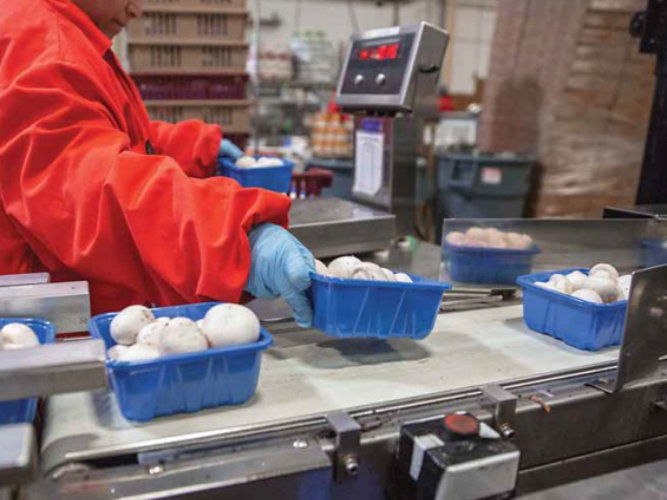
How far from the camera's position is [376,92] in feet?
6.33

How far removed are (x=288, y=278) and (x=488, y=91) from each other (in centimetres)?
345

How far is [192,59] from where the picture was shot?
364 centimetres

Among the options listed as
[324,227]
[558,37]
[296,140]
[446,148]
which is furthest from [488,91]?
[324,227]

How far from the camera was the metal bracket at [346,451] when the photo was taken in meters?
0.74

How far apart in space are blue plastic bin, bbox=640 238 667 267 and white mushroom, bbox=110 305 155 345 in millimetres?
1106

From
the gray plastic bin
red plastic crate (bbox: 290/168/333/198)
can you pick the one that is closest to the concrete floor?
red plastic crate (bbox: 290/168/333/198)

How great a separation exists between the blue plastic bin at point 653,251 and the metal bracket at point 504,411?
28.1 inches

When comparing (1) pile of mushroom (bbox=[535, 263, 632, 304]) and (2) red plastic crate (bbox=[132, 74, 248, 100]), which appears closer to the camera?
(1) pile of mushroom (bbox=[535, 263, 632, 304])

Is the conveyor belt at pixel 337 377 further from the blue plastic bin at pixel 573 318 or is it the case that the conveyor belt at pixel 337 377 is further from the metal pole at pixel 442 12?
the metal pole at pixel 442 12

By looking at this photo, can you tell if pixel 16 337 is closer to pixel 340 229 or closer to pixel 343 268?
pixel 343 268

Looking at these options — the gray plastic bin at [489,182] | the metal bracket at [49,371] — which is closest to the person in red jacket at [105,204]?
the metal bracket at [49,371]

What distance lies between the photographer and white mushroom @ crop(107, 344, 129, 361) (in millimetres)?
791

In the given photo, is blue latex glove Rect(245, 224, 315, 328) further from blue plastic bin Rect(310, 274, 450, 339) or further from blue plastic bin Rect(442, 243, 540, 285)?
blue plastic bin Rect(442, 243, 540, 285)

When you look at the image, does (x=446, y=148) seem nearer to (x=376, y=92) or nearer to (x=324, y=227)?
(x=376, y=92)
